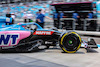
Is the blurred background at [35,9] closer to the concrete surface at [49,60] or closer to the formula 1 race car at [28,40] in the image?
the formula 1 race car at [28,40]

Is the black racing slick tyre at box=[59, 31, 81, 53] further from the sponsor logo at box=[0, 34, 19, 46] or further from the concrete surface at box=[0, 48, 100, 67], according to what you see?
the sponsor logo at box=[0, 34, 19, 46]

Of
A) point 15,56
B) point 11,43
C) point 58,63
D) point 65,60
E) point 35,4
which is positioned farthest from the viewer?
point 35,4

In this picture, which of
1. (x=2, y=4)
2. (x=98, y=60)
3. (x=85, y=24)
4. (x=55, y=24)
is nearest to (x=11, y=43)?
(x=98, y=60)

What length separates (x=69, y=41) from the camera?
6.13 meters

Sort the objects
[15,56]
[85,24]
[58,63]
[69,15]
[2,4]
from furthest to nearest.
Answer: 1. [2,4]
2. [69,15]
3. [85,24]
4. [15,56]
5. [58,63]

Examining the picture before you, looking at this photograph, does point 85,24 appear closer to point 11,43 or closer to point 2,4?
point 11,43

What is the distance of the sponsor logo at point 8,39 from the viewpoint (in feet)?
19.6

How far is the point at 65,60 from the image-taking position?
17.0 feet

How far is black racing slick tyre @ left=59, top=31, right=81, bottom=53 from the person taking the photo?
20.0ft

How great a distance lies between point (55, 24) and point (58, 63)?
10.8m

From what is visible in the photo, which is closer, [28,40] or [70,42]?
[70,42]

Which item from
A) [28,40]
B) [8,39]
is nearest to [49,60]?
[28,40]

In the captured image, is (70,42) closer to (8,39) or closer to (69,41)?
(69,41)

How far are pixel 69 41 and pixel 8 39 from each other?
2082mm
